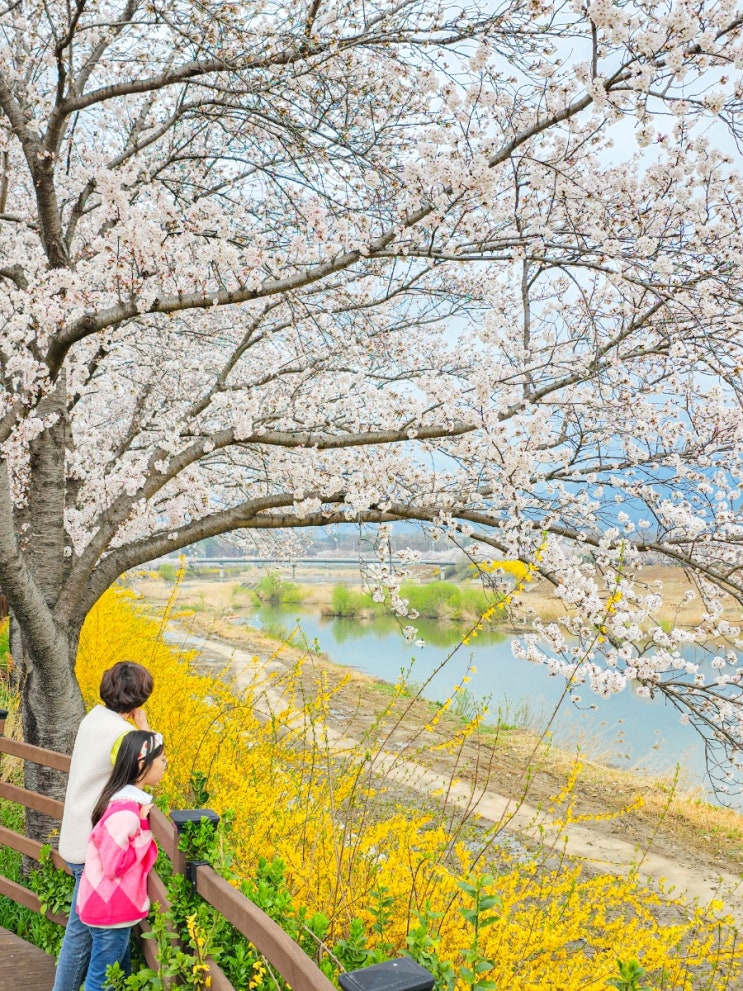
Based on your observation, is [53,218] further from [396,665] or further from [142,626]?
[396,665]

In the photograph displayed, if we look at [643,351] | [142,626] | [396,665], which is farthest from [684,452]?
[396,665]

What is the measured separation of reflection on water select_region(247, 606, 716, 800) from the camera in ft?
37.6

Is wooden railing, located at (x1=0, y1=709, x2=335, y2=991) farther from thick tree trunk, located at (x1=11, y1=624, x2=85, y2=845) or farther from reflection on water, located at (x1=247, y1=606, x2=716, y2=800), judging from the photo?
reflection on water, located at (x1=247, y1=606, x2=716, y2=800)

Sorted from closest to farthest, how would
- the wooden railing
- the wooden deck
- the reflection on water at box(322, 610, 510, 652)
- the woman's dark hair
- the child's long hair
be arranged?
the wooden railing → the child's long hair → the woman's dark hair → the wooden deck → the reflection on water at box(322, 610, 510, 652)

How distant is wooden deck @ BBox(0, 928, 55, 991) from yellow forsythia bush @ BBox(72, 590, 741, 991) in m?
0.90

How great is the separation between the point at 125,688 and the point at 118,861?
2.08 ft

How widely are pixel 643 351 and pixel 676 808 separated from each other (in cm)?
781

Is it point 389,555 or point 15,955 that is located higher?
point 389,555

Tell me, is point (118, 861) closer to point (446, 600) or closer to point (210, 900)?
point (210, 900)

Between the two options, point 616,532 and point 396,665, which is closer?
point 616,532

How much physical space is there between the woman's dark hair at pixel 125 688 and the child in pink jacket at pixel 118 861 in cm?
20

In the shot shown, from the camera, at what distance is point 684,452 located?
433 centimetres

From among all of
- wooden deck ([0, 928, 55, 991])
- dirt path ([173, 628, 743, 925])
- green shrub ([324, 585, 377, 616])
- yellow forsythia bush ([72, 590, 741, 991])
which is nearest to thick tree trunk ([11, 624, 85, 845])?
yellow forsythia bush ([72, 590, 741, 991])

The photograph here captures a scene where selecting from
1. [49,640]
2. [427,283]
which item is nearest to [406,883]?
[49,640]
